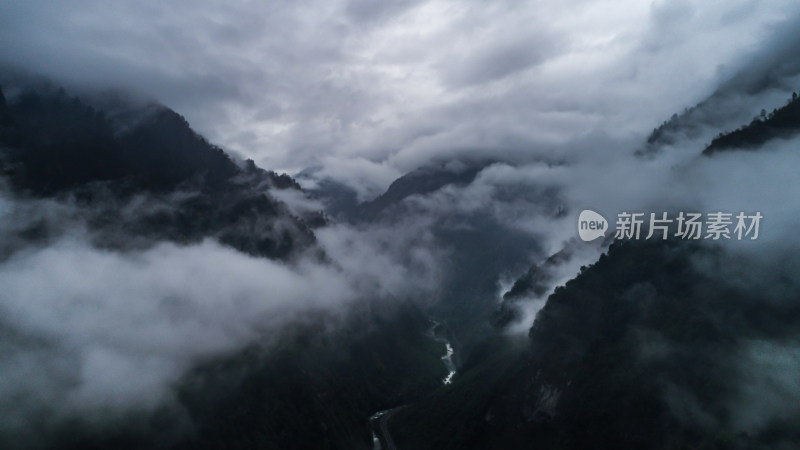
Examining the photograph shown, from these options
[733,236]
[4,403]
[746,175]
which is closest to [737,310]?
[733,236]

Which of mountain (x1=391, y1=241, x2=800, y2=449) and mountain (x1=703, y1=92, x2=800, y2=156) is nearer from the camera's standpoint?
mountain (x1=391, y1=241, x2=800, y2=449)

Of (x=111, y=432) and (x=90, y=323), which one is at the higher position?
(x=90, y=323)

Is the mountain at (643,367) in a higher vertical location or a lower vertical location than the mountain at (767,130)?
lower

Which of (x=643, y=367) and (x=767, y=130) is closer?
(x=643, y=367)

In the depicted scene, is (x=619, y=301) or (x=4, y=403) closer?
(x=4, y=403)

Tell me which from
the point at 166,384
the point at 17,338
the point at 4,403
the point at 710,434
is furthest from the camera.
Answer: the point at 166,384

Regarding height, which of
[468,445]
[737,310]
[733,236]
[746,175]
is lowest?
[468,445]

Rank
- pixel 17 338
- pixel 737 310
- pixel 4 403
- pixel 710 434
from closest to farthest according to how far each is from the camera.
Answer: pixel 710 434
pixel 737 310
pixel 4 403
pixel 17 338

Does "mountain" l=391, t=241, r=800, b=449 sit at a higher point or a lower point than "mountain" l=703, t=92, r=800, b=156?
lower

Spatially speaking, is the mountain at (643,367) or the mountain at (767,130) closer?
the mountain at (643,367)

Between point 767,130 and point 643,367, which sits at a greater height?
point 767,130

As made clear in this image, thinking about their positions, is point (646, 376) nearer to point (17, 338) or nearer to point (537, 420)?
point (537, 420)
